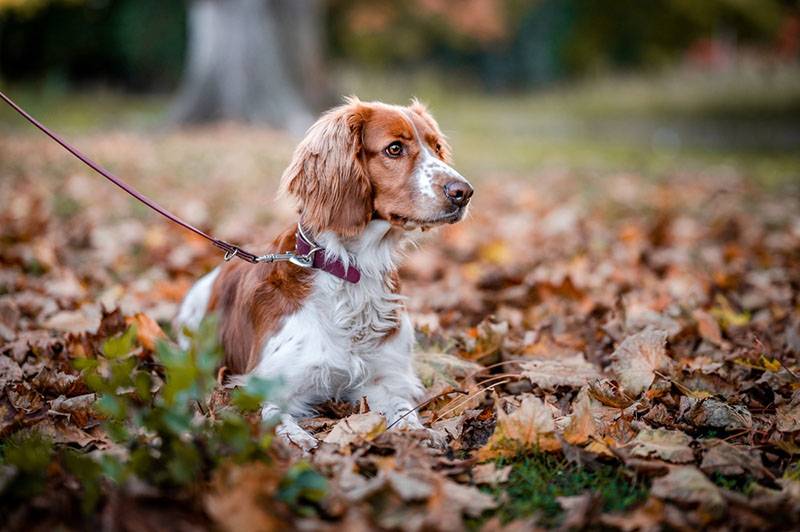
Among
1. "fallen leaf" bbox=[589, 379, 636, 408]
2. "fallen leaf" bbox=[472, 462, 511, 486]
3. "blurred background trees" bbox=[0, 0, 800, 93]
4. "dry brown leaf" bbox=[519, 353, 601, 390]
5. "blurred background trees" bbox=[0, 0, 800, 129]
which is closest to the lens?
"fallen leaf" bbox=[472, 462, 511, 486]

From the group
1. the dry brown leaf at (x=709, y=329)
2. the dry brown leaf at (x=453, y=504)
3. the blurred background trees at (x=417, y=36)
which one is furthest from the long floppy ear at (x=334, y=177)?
the blurred background trees at (x=417, y=36)

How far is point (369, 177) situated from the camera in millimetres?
3205

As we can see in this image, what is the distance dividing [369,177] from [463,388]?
0.98 metres

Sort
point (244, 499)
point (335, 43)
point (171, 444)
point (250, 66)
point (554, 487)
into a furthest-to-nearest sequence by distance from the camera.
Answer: point (335, 43)
point (250, 66)
point (554, 487)
point (171, 444)
point (244, 499)

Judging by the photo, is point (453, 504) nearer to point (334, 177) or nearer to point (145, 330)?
point (334, 177)

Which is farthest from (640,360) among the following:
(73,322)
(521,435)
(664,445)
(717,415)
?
(73,322)

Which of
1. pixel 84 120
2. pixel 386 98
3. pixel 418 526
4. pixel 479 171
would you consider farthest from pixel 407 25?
pixel 418 526

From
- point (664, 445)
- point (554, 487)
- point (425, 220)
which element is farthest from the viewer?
point (425, 220)

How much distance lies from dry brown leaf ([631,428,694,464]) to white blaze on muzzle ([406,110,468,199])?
1209mm

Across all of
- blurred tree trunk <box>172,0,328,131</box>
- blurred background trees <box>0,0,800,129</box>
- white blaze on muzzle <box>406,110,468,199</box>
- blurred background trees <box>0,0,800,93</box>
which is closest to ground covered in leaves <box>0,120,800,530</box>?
white blaze on muzzle <box>406,110,468,199</box>

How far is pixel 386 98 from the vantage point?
26094 millimetres

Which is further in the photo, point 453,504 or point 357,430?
point 357,430

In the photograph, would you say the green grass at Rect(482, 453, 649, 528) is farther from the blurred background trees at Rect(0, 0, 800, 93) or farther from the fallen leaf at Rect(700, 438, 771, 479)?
the blurred background trees at Rect(0, 0, 800, 93)

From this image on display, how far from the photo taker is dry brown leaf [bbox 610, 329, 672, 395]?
10.1ft
